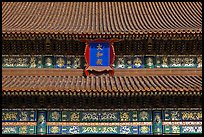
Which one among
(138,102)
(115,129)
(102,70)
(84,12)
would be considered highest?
(84,12)

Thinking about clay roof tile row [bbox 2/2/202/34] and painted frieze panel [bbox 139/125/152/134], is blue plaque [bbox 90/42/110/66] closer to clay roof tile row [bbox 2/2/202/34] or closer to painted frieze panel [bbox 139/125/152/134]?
clay roof tile row [bbox 2/2/202/34]

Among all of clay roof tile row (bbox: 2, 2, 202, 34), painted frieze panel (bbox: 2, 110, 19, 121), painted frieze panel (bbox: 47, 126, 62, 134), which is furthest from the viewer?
clay roof tile row (bbox: 2, 2, 202, 34)

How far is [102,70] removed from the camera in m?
14.1

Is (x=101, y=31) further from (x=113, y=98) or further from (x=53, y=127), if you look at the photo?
(x=53, y=127)

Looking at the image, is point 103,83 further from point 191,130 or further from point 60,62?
point 191,130

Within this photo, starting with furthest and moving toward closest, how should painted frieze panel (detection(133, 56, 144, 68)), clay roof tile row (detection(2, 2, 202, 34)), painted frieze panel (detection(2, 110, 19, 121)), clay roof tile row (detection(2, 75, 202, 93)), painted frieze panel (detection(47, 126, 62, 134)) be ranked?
clay roof tile row (detection(2, 2, 202, 34)) < painted frieze panel (detection(133, 56, 144, 68)) < painted frieze panel (detection(2, 110, 19, 121)) < painted frieze panel (detection(47, 126, 62, 134)) < clay roof tile row (detection(2, 75, 202, 93))

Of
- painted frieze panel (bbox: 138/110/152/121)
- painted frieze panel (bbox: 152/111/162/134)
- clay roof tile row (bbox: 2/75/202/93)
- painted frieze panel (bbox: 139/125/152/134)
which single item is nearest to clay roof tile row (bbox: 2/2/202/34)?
clay roof tile row (bbox: 2/75/202/93)

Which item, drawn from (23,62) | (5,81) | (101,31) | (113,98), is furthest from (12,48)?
(113,98)

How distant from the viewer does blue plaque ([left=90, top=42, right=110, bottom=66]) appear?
47.0 ft

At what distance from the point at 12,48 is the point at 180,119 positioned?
21.0 feet

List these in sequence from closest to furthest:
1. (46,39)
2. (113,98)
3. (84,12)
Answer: (113,98), (46,39), (84,12)

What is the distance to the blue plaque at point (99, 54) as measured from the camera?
47.0 ft

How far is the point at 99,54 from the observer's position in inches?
570

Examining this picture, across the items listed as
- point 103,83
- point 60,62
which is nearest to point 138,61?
point 103,83
